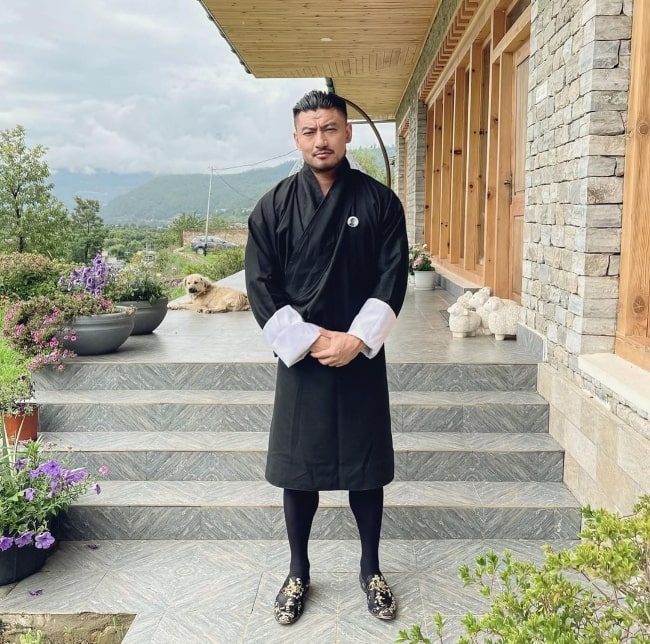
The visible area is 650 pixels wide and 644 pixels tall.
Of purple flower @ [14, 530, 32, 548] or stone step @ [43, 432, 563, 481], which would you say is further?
stone step @ [43, 432, 563, 481]

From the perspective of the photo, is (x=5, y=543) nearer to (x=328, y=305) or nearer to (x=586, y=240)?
(x=328, y=305)

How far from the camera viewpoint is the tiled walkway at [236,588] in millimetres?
2516

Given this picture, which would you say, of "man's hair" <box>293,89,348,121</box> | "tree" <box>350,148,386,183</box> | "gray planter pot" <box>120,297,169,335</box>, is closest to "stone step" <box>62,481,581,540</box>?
"man's hair" <box>293,89,348,121</box>

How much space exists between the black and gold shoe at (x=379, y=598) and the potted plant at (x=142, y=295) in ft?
10.00

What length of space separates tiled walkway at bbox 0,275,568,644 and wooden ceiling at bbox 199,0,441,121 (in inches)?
228

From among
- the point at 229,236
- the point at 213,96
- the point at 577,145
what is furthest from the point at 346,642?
the point at 213,96

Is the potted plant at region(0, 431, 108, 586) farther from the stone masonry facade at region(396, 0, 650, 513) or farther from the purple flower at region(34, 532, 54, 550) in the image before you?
the stone masonry facade at region(396, 0, 650, 513)

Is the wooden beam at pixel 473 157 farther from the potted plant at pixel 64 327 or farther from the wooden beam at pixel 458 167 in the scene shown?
the potted plant at pixel 64 327

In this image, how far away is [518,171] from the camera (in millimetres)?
5492

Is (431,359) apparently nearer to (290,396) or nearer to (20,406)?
(290,396)

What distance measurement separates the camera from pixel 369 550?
2.65 meters

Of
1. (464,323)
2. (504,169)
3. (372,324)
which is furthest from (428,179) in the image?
(372,324)

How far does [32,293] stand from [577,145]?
365cm

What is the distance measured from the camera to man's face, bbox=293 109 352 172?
2.36 m
